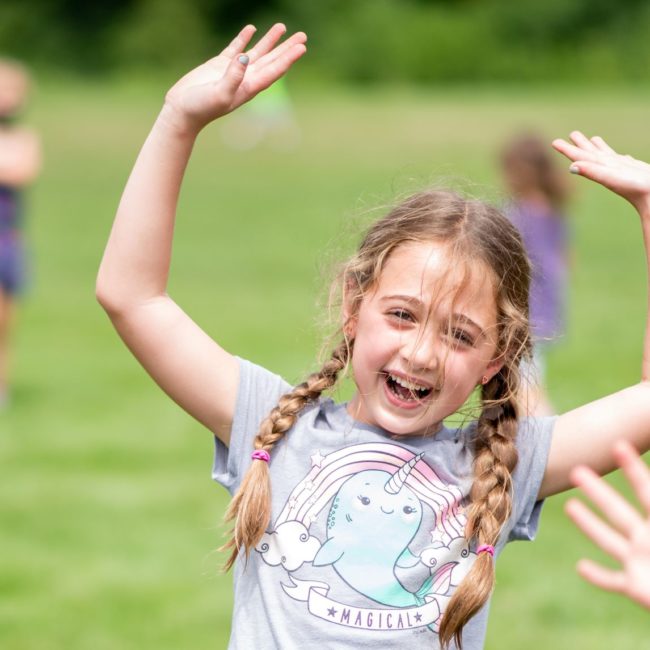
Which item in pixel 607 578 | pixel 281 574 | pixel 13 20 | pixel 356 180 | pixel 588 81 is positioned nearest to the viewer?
pixel 607 578

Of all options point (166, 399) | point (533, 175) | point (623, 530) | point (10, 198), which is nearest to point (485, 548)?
point (623, 530)

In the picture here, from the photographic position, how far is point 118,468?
6340mm

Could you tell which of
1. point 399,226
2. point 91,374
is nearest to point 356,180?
point 91,374

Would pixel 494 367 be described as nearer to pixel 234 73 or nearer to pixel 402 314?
pixel 402 314

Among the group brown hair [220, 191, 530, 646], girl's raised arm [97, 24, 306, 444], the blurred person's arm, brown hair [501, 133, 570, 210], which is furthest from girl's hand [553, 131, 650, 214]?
the blurred person's arm

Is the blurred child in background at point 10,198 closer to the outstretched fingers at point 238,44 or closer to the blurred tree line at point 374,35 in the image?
the outstretched fingers at point 238,44

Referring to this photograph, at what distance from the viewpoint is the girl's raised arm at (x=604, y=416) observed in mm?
2318

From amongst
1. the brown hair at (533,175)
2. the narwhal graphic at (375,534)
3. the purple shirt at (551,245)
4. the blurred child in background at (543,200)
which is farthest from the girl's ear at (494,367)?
the brown hair at (533,175)

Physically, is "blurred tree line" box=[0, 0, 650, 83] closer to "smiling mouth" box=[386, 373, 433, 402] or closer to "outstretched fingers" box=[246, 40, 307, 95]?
"outstretched fingers" box=[246, 40, 307, 95]

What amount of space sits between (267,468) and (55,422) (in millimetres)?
5044

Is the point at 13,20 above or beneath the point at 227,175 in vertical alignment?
above

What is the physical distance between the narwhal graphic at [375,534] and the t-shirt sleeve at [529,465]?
188 millimetres

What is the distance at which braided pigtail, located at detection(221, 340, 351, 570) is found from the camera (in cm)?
227

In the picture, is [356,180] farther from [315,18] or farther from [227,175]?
[315,18]
